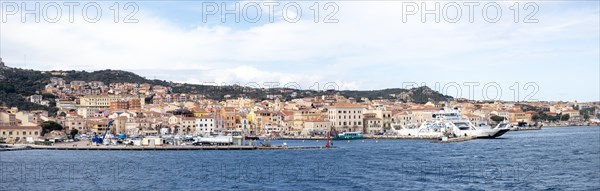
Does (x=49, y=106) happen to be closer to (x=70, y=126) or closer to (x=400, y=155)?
(x=70, y=126)

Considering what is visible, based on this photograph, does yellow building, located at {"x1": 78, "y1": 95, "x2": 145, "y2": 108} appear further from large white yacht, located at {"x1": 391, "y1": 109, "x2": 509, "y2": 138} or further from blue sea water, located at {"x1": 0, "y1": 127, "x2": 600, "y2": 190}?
blue sea water, located at {"x1": 0, "y1": 127, "x2": 600, "y2": 190}

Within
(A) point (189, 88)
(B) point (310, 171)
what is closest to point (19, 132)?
(B) point (310, 171)

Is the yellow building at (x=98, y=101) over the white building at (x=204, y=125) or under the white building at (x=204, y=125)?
over

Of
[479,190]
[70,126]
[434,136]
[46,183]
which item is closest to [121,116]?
[70,126]

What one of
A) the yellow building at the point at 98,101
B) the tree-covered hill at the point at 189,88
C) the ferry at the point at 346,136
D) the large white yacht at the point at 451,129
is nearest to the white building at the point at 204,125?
the ferry at the point at 346,136

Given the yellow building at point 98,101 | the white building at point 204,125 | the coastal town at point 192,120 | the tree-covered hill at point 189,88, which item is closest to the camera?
the coastal town at point 192,120

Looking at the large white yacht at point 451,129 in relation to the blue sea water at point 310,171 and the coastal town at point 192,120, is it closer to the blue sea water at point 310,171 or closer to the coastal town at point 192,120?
the coastal town at point 192,120

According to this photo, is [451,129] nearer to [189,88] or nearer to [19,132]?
[19,132]
